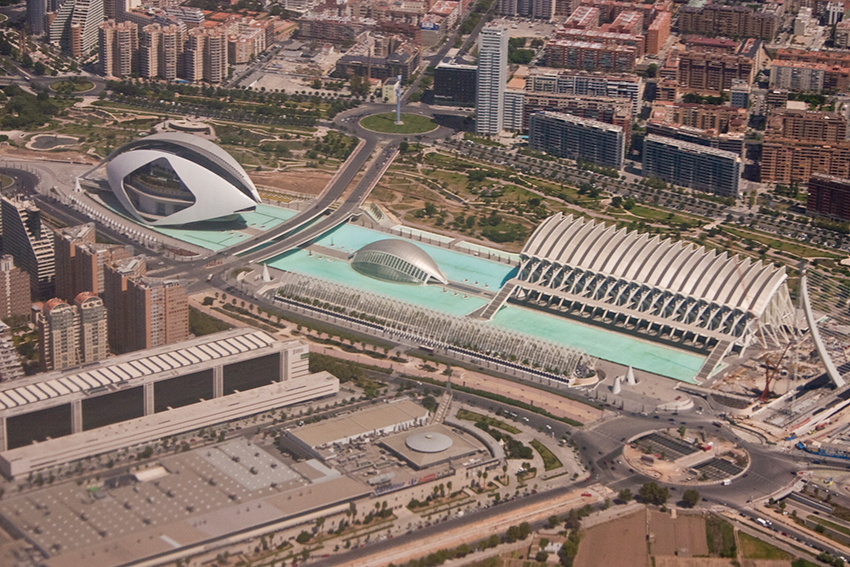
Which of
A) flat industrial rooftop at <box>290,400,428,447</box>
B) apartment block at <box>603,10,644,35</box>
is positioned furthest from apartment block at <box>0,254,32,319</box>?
apartment block at <box>603,10,644,35</box>

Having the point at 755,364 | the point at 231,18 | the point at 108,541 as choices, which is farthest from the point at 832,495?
the point at 231,18

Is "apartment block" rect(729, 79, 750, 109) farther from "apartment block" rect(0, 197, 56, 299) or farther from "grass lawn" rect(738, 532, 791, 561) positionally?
"grass lawn" rect(738, 532, 791, 561)

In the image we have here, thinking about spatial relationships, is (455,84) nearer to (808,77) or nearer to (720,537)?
(808,77)

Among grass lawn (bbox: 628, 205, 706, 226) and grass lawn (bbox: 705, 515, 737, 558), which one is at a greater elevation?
grass lawn (bbox: 628, 205, 706, 226)

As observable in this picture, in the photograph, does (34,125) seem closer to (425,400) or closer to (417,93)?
(417,93)

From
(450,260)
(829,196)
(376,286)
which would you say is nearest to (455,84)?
(829,196)

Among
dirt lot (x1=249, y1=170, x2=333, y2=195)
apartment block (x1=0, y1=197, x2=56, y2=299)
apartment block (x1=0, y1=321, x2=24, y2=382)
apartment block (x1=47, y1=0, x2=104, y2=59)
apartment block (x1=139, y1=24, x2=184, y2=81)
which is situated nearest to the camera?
apartment block (x1=0, y1=321, x2=24, y2=382)

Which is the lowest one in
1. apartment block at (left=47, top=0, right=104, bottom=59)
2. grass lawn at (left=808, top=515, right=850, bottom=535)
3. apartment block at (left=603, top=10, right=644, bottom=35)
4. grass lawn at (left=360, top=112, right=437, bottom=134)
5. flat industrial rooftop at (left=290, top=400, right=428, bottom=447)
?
grass lawn at (left=808, top=515, right=850, bottom=535)
